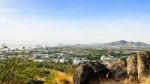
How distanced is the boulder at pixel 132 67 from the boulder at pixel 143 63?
344mm

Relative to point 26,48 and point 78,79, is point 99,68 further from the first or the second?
point 26,48

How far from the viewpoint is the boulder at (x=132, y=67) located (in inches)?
736

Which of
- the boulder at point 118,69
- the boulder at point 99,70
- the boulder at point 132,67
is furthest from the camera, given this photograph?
the boulder at point 118,69

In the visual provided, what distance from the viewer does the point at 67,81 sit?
19.2 metres

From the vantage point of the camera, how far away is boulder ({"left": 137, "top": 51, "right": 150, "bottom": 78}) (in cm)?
1817

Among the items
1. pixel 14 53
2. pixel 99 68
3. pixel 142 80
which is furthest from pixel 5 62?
pixel 142 80

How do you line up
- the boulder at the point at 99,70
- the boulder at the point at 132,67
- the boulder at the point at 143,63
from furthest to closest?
1. the boulder at the point at 99,70
2. the boulder at the point at 132,67
3. the boulder at the point at 143,63

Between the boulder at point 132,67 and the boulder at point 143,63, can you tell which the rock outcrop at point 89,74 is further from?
the boulder at point 143,63

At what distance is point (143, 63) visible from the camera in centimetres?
1847

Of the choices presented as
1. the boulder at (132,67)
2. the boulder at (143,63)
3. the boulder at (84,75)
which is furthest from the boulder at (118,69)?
the boulder at (84,75)

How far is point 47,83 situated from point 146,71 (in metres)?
5.96

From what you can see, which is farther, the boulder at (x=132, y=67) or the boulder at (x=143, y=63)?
the boulder at (x=132, y=67)

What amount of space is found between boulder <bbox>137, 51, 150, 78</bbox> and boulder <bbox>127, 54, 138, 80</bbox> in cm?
34

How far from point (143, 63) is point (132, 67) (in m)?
0.81
